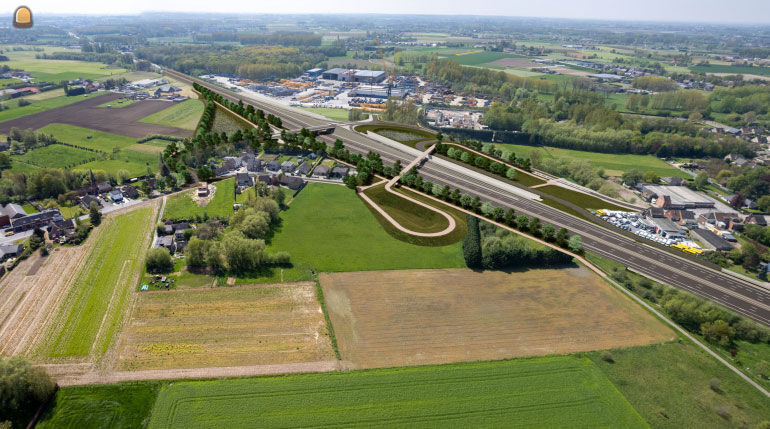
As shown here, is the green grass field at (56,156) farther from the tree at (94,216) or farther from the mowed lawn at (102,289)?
the mowed lawn at (102,289)

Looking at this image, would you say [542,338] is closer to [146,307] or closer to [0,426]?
[146,307]

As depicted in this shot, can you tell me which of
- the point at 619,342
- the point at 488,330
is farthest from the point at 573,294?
the point at 488,330

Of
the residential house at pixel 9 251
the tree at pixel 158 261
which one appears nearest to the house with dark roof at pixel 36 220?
the residential house at pixel 9 251

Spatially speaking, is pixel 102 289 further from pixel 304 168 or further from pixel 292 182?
pixel 304 168

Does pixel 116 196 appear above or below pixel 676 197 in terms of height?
above

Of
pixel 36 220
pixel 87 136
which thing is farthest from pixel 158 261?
pixel 87 136

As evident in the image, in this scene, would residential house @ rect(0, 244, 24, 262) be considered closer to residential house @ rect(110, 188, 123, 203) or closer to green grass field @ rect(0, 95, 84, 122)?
residential house @ rect(110, 188, 123, 203)

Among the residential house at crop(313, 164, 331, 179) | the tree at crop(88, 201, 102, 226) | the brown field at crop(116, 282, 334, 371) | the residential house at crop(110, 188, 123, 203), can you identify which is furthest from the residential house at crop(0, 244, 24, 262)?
the residential house at crop(313, 164, 331, 179)
